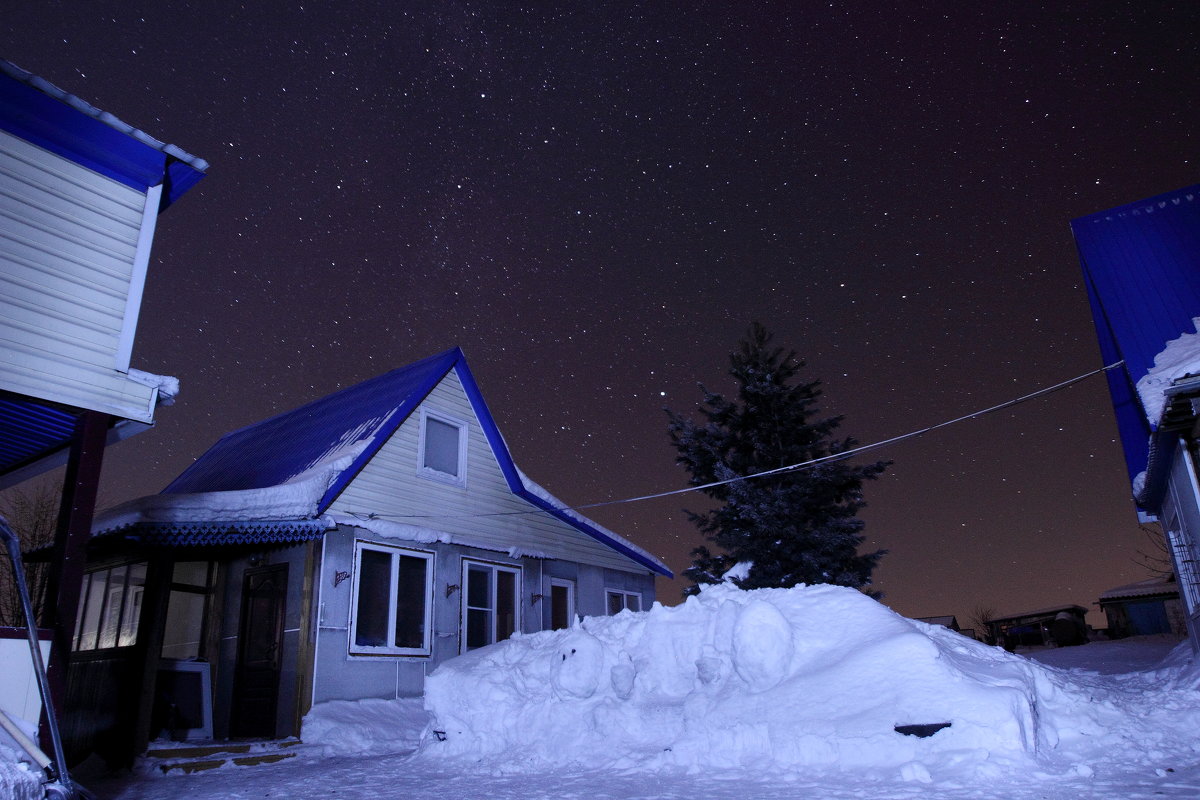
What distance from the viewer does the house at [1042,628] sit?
2942cm

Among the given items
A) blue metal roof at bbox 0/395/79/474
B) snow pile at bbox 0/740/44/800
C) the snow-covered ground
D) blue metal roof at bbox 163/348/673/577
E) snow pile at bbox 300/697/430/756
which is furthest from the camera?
blue metal roof at bbox 163/348/673/577

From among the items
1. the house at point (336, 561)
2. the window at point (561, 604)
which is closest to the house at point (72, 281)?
the house at point (336, 561)

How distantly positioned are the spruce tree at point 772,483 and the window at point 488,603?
5.70 meters

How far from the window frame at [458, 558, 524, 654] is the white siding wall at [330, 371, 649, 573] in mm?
389

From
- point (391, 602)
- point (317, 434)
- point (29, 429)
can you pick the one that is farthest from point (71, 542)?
point (317, 434)

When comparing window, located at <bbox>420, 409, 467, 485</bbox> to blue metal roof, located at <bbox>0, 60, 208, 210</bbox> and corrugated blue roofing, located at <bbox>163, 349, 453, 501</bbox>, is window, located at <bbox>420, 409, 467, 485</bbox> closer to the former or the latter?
corrugated blue roofing, located at <bbox>163, 349, 453, 501</bbox>

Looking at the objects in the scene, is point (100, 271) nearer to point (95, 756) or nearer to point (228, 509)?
point (228, 509)

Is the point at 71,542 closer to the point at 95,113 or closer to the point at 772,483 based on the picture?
the point at 95,113

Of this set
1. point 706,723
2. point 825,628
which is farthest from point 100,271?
point 825,628

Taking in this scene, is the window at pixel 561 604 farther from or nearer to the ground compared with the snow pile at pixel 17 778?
farther from the ground

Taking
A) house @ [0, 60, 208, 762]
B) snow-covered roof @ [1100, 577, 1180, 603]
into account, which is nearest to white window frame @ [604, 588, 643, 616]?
house @ [0, 60, 208, 762]

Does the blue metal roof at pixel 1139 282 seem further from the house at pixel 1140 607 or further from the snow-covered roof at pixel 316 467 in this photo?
the house at pixel 1140 607

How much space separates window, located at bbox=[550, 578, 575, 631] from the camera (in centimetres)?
1578

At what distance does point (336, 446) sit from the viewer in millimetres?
13047
